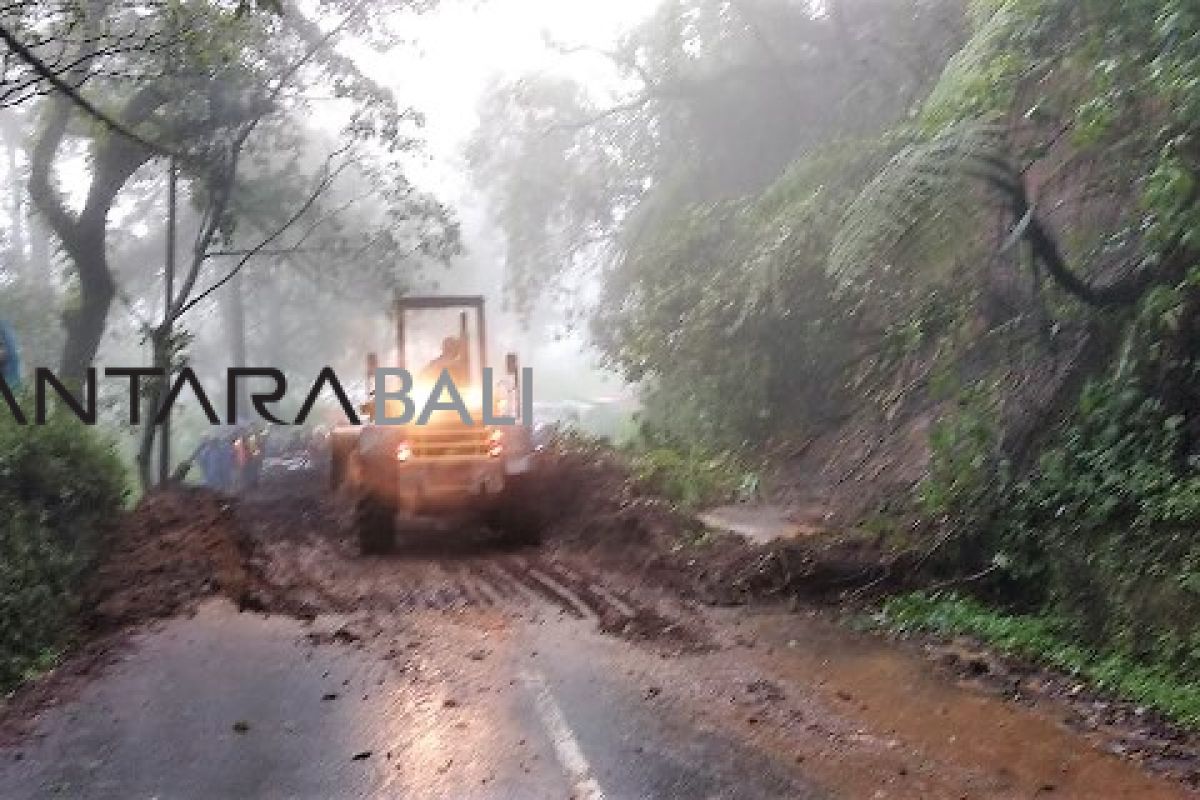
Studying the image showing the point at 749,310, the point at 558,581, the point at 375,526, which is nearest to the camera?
the point at 558,581

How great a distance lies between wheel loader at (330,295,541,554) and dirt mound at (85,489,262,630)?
5.39 ft

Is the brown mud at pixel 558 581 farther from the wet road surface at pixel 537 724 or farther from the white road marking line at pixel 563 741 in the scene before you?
the white road marking line at pixel 563 741

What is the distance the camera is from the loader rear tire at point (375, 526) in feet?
43.4

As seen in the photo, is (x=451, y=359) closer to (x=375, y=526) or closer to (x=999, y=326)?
(x=375, y=526)

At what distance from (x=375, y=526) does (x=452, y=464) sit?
1.18 m

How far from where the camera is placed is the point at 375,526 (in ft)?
43.7

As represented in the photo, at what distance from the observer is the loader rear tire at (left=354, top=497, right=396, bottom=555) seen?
1323 centimetres

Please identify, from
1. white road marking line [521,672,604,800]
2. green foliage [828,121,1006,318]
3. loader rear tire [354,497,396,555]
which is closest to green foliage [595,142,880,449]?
green foliage [828,121,1006,318]

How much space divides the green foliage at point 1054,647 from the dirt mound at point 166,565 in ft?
19.0

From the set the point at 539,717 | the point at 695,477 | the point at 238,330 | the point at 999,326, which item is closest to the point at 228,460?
the point at 238,330

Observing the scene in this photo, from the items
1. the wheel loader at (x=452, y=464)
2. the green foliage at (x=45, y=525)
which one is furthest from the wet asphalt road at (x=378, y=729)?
the wheel loader at (x=452, y=464)

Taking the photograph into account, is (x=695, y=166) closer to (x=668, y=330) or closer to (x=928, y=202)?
(x=668, y=330)

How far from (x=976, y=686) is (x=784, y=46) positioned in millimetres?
14759

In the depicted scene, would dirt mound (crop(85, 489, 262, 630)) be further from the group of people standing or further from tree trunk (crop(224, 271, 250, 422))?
tree trunk (crop(224, 271, 250, 422))
